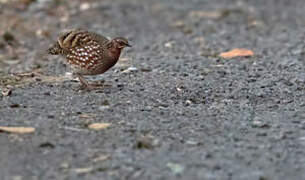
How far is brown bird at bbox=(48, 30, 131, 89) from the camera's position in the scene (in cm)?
752

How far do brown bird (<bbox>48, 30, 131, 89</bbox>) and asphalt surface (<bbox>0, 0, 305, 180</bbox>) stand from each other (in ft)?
0.94

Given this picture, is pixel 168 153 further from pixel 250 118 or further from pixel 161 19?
pixel 161 19

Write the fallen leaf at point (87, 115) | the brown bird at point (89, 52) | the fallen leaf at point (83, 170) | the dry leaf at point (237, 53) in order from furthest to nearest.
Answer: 1. the dry leaf at point (237, 53)
2. the brown bird at point (89, 52)
3. the fallen leaf at point (87, 115)
4. the fallen leaf at point (83, 170)

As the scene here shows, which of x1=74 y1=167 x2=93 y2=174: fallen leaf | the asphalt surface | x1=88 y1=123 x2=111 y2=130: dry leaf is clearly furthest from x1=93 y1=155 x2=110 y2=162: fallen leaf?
x1=88 y1=123 x2=111 y2=130: dry leaf

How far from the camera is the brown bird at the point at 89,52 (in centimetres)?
752

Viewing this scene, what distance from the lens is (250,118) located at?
6414 mm

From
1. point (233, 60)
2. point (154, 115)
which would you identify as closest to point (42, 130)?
point (154, 115)

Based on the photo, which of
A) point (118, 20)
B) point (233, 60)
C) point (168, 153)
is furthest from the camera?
point (118, 20)

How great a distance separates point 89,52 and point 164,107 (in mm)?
1290

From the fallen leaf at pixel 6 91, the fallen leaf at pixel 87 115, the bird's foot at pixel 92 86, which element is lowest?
the fallen leaf at pixel 87 115

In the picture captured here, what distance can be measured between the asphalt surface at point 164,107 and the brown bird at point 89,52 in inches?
11.3

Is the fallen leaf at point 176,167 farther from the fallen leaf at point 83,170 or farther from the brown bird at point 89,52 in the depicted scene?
the brown bird at point 89,52

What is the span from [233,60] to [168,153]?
4.59 meters

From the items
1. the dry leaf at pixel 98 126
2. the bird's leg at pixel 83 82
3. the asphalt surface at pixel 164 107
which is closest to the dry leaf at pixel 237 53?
the asphalt surface at pixel 164 107
